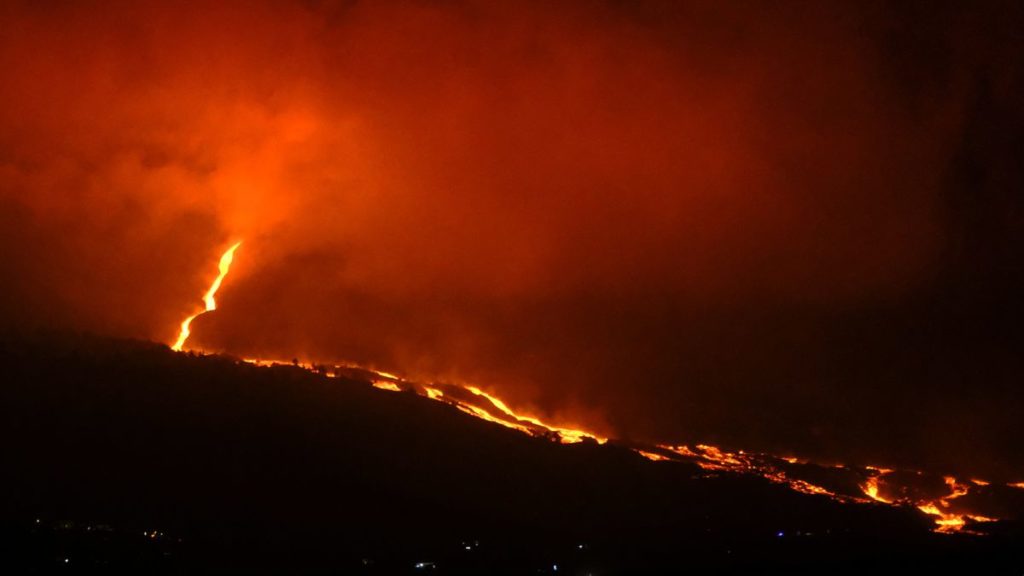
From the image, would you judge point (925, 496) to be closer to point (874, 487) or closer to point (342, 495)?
point (874, 487)

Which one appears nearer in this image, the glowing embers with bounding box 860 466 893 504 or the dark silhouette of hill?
the dark silhouette of hill

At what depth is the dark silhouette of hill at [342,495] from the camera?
2184 cm

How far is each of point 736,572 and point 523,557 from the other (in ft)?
43.2

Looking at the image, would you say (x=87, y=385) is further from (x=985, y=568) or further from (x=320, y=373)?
(x=985, y=568)

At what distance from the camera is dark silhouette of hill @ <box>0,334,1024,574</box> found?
860 inches

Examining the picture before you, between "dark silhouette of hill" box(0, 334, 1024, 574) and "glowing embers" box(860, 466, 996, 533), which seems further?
"glowing embers" box(860, 466, 996, 533)

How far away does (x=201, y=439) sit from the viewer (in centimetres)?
3484

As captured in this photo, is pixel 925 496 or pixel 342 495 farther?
pixel 925 496

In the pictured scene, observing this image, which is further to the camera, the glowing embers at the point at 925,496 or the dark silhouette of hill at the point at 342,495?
the glowing embers at the point at 925,496

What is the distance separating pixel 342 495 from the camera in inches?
1214

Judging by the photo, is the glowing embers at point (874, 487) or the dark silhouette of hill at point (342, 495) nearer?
the dark silhouette of hill at point (342, 495)

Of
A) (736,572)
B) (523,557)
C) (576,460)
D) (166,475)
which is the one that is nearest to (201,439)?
(166,475)

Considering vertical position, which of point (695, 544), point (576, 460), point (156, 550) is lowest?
point (156, 550)

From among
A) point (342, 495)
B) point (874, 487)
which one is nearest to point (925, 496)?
point (874, 487)
